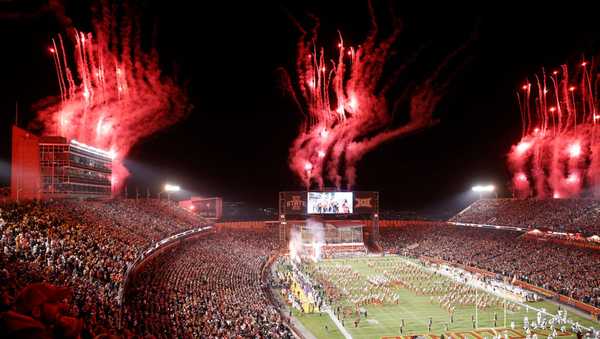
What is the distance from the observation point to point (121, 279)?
1980 cm

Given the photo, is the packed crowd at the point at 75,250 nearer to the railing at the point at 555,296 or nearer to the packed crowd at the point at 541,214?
the railing at the point at 555,296

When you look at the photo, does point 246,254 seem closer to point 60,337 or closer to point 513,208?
point 513,208

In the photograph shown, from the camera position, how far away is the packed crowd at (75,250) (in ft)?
43.4

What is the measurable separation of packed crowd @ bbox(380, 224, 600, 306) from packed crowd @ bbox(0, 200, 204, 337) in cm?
3182

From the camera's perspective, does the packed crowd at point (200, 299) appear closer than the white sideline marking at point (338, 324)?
Yes

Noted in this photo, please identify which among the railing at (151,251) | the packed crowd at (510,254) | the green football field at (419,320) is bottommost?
the green football field at (419,320)

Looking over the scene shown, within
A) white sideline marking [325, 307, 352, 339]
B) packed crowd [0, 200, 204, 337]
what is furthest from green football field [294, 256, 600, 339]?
packed crowd [0, 200, 204, 337]

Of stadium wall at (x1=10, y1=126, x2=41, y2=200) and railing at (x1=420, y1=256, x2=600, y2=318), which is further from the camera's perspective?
stadium wall at (x1=10, y1=126, x2=41, y2=200)

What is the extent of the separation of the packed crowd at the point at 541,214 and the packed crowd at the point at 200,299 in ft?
104

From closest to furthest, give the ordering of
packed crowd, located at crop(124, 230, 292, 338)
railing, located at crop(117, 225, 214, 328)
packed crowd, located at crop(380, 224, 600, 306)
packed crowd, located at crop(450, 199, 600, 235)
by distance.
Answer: packed crowd, located at crop(124, 230, 292, 338) → railing, located at crop(117, 225, 214, 328) → packed crowd, located at crop(380, 224, 600, 306) → packed crowd, located at crop(450, 199, 600, 235)

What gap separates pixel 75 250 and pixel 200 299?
8.23 m

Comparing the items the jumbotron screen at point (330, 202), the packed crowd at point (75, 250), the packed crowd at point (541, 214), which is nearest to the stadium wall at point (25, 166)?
the packed crowd at point (75, 250)

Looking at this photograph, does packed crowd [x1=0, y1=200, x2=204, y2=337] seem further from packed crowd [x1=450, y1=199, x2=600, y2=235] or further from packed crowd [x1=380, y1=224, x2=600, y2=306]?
packed crowd [x1=450, y1=199, x2=600, y2=235]

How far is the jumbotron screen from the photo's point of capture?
5875 centimetres
